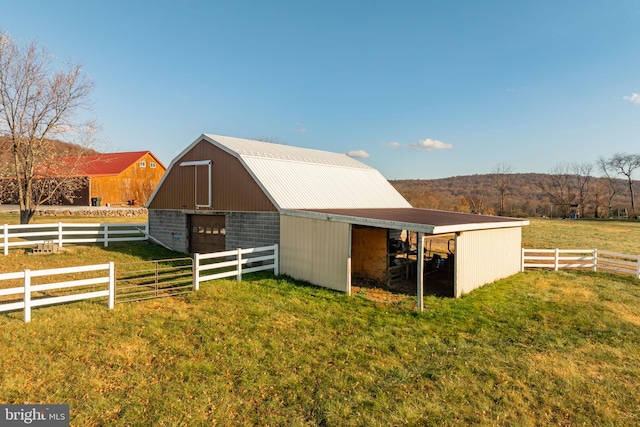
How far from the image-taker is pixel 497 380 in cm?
600

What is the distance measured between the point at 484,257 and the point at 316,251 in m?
5.80

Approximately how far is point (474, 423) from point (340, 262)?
639 centimetres

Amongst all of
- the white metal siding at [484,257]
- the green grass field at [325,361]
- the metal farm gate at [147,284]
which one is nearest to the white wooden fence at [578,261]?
the white metal siding at [484,257]

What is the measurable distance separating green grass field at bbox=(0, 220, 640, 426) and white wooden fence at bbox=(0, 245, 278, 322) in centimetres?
35

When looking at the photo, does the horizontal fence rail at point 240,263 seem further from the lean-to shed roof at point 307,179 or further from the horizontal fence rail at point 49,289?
the horizontal fence rail at point 49,289

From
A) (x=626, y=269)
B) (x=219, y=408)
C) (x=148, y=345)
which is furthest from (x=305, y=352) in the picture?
(x=626, y=269)

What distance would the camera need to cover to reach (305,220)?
1202 centimetres

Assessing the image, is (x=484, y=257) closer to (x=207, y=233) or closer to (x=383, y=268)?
(x=383, y=268)

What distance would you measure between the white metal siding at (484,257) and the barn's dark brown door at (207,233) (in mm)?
9493

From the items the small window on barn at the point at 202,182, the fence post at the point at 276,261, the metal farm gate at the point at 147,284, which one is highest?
the small window on barn at the point at 202,182

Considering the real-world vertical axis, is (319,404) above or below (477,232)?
below

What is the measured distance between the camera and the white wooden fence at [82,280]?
24.4ft

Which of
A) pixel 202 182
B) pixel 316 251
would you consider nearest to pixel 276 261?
pixel 316 251

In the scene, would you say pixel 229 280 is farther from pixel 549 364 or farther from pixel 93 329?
pixel 549 364
